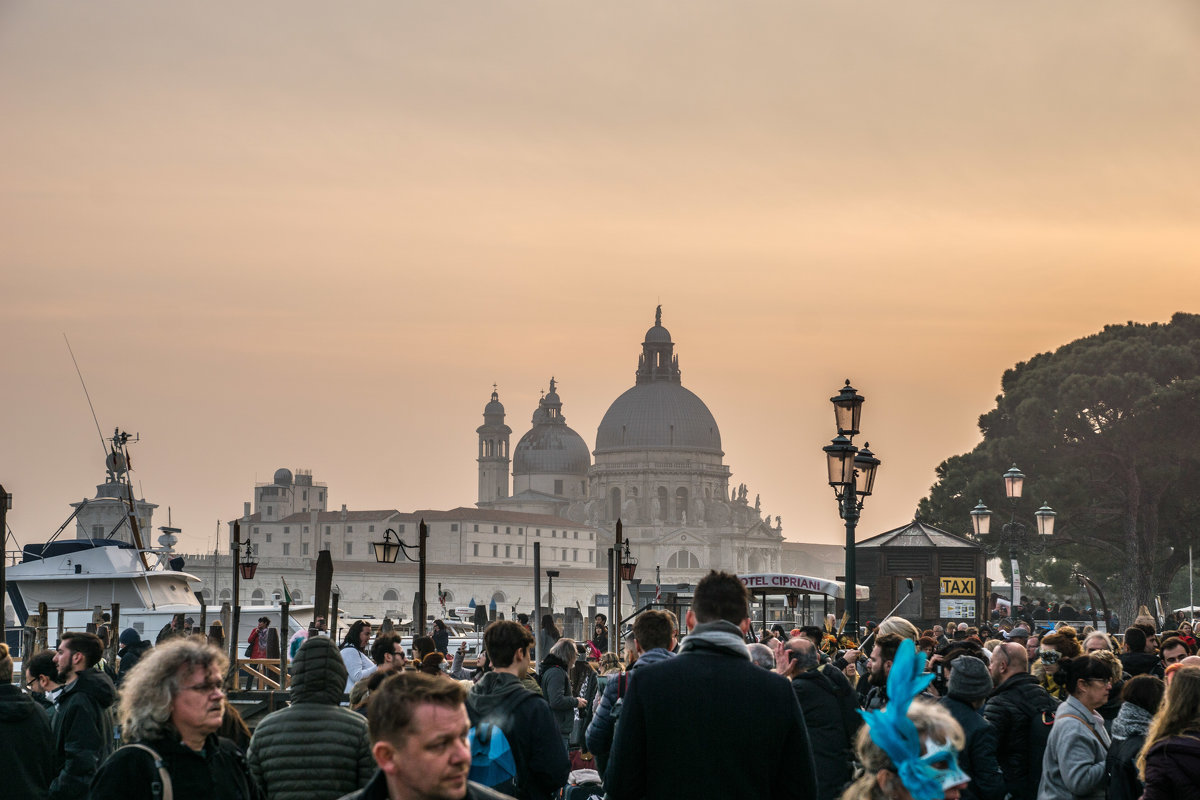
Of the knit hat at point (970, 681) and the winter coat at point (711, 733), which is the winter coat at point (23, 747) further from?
the knit hat at point (970, 681)

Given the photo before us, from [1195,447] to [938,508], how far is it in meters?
9.02

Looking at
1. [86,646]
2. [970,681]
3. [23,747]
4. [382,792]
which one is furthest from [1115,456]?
[382,792]

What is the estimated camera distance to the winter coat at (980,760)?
6.68 m

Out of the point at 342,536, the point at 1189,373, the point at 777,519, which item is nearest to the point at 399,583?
the point at 342,536

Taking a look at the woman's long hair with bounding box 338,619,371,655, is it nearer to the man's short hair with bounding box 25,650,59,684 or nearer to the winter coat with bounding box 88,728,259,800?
the man's short hair with bounding box 25,650,59,684

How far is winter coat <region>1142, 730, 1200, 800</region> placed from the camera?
502 centimetres

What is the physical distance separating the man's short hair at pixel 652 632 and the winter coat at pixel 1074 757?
1603 mm

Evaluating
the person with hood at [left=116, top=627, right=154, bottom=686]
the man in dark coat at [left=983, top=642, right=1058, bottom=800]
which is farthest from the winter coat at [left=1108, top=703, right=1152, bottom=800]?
the person with hood at [left=116, top=627, right=154, bottom=686]

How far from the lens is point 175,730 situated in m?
4.43

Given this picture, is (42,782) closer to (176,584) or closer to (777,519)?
(176,584)

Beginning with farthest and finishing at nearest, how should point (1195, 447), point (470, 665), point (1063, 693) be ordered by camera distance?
point (1195, 447) → point (470, 665) → point (1063, 693)

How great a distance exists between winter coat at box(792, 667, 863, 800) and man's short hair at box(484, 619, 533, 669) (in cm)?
168

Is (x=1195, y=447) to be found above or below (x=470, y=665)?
above

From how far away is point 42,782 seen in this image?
6266 millimetres
